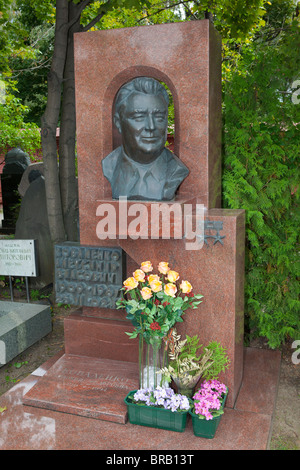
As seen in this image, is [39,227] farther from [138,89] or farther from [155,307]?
[155,307]

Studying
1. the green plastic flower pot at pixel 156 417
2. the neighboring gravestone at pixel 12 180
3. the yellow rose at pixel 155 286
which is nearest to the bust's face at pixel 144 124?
the yellow rose at pixel 155 286

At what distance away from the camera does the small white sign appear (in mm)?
5371

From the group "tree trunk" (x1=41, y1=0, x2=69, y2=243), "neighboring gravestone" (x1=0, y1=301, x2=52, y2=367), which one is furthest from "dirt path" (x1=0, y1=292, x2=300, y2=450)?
"tree trunk" (x1=41, y1=0, x2=69, y2=243)

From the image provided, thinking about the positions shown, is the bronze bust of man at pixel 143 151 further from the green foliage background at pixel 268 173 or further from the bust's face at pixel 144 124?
the green foliage background at pixel 268 173

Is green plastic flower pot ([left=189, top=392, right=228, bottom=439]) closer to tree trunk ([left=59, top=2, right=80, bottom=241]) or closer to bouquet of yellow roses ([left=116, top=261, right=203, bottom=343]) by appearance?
bouquet of yellow roses ([left=116, top=261, right=203, bottom=343])

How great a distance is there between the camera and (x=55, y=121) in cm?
557

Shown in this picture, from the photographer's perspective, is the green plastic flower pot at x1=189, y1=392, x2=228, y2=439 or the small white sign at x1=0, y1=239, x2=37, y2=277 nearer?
the green plastic flower pot at x1=189, y1=392, x2=228, y2=439

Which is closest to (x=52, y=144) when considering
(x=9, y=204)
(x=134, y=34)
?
(x=134, y=34)

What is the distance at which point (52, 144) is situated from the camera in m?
5.64

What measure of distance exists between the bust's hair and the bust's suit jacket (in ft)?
1.28

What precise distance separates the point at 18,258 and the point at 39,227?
1189 mm

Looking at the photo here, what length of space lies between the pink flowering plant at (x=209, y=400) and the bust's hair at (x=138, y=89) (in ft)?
7.79
